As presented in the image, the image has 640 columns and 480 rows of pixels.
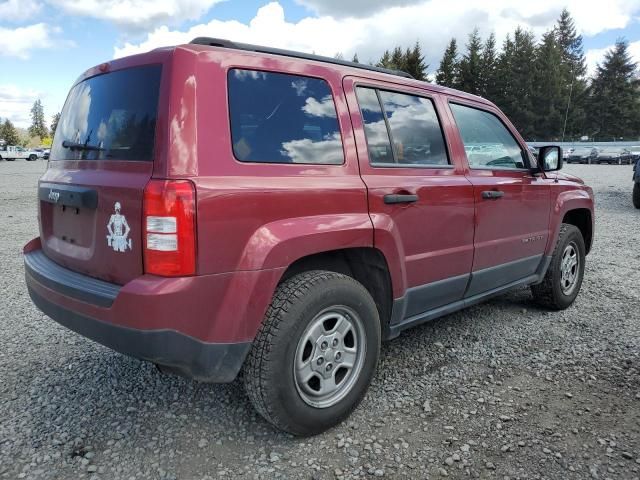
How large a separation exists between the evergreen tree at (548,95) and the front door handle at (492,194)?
68901 millimetres

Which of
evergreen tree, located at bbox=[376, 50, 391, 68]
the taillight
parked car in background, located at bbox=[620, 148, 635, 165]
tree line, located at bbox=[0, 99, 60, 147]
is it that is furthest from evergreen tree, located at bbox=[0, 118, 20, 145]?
the taillight

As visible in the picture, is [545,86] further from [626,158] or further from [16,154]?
[16,154]

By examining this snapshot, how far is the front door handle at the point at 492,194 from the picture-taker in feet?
11.3

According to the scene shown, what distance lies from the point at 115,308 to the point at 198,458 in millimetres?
827

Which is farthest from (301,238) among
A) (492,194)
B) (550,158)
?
(550,158)

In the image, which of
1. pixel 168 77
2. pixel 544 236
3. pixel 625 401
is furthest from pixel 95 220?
pixel 544 236

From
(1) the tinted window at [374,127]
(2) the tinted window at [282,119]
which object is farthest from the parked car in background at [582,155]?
(2) the tinted window at [282,119]

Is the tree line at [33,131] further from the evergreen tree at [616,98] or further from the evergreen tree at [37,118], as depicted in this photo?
the evergreen tree at [616,98]

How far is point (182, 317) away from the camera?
2.07 metres

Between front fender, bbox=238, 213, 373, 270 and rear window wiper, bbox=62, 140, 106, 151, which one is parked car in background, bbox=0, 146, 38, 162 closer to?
rear window wiper, bbox=62, 140, 106, 151

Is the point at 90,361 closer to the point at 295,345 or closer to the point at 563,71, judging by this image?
the point at 295,345

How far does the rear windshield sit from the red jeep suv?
1cm

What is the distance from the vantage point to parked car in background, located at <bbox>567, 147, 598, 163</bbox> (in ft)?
136

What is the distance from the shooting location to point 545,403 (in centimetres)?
287
